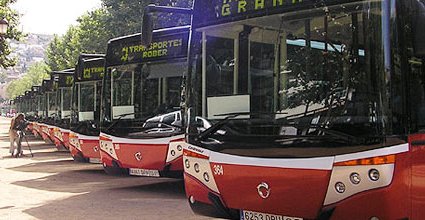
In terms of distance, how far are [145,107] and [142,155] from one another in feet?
3.06

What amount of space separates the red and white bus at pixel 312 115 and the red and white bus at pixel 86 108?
267 inches

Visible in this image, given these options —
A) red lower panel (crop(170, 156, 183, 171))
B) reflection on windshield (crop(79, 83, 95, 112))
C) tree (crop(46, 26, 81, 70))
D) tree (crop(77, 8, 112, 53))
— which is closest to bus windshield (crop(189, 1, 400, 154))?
red lower panel (crop(170, 156, 183, 171))

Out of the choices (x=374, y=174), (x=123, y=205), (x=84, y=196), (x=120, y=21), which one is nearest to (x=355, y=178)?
(x=374, y=174)

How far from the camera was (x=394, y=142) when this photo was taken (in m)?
4.09

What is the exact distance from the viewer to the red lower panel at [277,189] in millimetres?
4379

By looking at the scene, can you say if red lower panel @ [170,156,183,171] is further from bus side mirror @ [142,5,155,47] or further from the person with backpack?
the person with backpack

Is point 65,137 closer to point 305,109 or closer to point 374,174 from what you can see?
point 305,109

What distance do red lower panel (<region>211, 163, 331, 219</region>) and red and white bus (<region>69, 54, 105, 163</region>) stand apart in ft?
23.9

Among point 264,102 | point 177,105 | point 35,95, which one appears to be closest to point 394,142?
point 264,102

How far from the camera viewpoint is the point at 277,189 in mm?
4590

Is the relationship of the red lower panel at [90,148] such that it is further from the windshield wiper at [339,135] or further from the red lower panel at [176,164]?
the windshield wiper at [339,135]

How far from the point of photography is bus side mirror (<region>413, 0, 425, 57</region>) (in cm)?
416

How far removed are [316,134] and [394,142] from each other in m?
0.63

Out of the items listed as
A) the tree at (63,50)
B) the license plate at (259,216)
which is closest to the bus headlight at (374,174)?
the license plate at (259,216)
